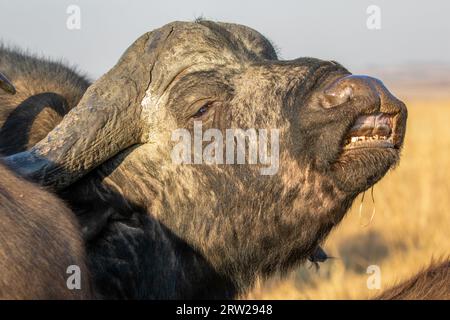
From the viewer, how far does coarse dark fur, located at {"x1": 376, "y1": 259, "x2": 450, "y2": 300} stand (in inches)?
218

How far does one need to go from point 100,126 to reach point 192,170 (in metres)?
0.55

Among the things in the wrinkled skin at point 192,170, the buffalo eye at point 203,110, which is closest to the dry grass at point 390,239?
the wrinkled skin at point 192,170

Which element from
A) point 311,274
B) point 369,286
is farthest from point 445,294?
Result: point 311,274

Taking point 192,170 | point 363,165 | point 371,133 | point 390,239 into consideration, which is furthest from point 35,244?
point 390,239

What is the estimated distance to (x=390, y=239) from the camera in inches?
494

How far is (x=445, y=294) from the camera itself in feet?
18.0

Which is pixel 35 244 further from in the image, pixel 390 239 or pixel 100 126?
pixel 390 239

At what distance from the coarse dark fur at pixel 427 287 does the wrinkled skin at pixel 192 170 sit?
0.59 metres

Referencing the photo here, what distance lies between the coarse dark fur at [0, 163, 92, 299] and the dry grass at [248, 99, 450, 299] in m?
1.75

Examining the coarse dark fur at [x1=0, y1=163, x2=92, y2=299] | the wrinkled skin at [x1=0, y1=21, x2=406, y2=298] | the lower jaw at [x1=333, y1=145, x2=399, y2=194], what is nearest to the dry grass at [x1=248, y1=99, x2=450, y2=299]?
the wrinkled skin at [x1=0, y1=21, x2=406, y2=298]

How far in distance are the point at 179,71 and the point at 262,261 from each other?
1155 millimetres

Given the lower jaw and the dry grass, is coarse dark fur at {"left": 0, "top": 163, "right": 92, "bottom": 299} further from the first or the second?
the dry grass

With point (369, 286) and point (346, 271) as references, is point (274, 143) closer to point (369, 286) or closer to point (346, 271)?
point (369, 286)
